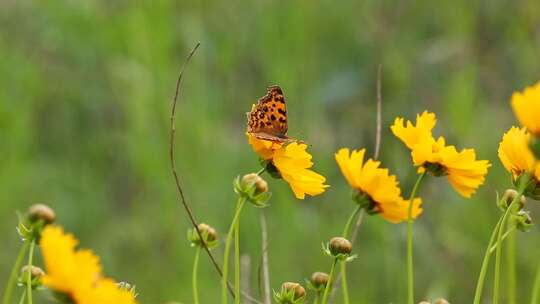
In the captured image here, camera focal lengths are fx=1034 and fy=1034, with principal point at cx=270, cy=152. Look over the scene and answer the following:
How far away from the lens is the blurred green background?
2.31 metres

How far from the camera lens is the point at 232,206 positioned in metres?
2.39

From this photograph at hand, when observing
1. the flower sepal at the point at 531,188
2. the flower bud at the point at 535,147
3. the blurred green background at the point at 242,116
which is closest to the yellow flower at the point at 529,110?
the flower bud at the point at 535,147

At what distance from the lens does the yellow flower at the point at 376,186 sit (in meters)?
Result: 0.73

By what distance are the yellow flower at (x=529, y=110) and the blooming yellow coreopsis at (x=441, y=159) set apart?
16cm

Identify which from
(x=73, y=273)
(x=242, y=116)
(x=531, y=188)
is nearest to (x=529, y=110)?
(x=531, y=188)

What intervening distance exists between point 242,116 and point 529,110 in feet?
7.13

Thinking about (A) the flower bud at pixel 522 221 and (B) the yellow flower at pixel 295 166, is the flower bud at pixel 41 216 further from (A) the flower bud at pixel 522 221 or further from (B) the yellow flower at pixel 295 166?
(A) the flower bud at pixel 522 221

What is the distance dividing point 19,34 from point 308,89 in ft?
3.37

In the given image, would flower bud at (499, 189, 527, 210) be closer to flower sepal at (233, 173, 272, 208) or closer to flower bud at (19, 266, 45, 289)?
flower sepal at (233, 173, 272, 208)

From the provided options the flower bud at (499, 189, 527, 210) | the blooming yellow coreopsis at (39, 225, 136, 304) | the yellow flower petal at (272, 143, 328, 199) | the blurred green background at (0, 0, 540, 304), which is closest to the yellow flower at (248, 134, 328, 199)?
the yellow flower petal at (272, 143, 328, 199)

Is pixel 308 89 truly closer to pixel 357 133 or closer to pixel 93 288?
pixel 357 133

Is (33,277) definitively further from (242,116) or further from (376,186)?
(242,116)

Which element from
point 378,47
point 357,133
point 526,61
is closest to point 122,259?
point 357,133

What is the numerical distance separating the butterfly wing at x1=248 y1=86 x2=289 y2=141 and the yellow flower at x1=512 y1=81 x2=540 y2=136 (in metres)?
0.25
